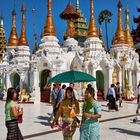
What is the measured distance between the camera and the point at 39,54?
28.2 metres

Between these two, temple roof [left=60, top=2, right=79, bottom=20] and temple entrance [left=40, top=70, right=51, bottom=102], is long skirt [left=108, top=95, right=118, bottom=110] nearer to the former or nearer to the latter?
temple entrance [left=40, top=70, right=51, bottom=102]

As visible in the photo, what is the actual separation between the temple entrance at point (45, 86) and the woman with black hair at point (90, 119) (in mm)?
19195

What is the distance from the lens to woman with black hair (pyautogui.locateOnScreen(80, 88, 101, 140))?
6031 mm

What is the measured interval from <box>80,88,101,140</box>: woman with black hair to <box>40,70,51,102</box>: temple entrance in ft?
63.0

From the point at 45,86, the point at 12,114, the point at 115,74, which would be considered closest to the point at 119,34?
the point at 115,74

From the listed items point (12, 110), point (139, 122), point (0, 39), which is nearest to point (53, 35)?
point (139, 122)

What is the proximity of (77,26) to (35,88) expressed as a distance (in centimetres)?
2270

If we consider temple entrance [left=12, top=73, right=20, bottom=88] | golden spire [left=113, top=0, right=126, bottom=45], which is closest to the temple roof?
golden spire [left=113, top=0, right=126, bottom=45]

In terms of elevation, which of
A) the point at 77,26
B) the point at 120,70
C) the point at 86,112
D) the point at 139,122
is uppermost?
the point at 77,26

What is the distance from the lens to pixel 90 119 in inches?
239

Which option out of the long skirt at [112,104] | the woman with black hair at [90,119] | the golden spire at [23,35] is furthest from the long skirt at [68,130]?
the golden spire at [23,35]

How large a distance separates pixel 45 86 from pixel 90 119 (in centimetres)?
2065

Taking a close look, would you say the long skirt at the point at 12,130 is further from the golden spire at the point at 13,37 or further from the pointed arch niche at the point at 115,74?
the golden spire at the point at 13,37

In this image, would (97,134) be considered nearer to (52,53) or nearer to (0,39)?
(52,53)
